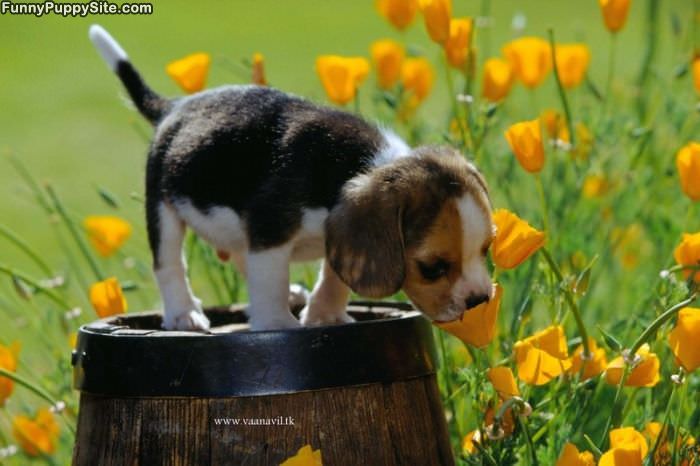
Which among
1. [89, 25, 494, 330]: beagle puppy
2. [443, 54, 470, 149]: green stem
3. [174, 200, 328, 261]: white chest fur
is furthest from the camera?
[443, 54, 470, 149]: green stem

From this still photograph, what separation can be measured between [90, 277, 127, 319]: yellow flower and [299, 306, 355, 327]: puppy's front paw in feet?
1.66

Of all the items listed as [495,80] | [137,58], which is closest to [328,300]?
[495,80]

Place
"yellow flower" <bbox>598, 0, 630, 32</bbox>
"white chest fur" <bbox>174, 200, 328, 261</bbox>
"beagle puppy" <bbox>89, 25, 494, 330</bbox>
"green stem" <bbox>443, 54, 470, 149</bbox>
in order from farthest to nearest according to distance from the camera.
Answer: "yellow flower" <bbox>598, 0, 630, 32</bbox> < "green stem" <bbox>443, 54, 470, 149</bbox> < "white chest fur" <bbox>174, 200, 328, 261</bbox> < "beagle puppy" <bbox>89, 25, 494, 330</bbox>

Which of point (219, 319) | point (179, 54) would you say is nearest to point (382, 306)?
Result: point (219, 319)

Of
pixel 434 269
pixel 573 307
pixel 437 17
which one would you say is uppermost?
pixel 437 17

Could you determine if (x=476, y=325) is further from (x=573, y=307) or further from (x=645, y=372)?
(x=645, y=372)

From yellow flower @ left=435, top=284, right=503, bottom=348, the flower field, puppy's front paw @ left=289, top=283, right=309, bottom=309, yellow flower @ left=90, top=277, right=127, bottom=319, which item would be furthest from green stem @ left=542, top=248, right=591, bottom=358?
yellow flower @ left=90, top=277, right=127, bottom=319

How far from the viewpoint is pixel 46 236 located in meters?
8.76

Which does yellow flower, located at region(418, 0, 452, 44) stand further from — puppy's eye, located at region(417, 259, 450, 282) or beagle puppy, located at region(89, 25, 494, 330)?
puppy's eye, located at region(417, 259, 450, 282)

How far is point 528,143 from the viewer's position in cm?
313

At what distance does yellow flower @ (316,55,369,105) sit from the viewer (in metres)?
3.84

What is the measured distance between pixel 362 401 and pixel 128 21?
A: 12.6 meters

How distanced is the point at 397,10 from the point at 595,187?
95 centimetres

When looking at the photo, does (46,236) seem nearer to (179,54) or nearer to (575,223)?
(179,54)
